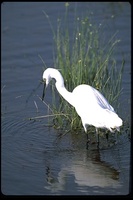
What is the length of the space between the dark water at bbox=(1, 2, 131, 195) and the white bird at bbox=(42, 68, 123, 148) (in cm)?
40

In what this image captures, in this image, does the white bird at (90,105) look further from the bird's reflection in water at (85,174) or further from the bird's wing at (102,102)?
the bird's reflection in water at (85,174)

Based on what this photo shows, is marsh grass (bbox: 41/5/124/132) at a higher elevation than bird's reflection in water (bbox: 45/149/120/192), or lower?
higher

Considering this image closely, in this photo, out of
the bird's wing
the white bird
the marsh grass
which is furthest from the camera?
the marsh grass

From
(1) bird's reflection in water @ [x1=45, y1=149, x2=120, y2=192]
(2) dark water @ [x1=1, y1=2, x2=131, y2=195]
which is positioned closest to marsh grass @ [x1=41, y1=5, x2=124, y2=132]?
(2) dark water @ [x1=1, y1=2, x2=131, y2=195]

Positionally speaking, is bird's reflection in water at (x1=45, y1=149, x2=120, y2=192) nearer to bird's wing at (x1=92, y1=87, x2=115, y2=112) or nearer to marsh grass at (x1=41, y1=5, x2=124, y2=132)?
bird's wing at (x1=92, y1=87, x2=115, y2=112)

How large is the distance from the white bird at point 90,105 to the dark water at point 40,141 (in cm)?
40

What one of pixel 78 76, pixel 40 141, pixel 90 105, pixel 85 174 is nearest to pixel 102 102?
pixel 90 105

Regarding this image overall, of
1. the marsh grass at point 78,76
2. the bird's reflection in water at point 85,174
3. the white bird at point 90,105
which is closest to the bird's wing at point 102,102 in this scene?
the white bird at point 90,105

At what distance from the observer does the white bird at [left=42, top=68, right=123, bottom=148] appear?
6.43m

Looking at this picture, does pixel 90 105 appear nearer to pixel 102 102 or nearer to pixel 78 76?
pixel 102 102

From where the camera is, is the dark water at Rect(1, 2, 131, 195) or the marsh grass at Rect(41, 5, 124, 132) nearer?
the dark water at Rect(1, 2, 131, 195)

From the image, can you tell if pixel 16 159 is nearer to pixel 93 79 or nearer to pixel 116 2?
pixel 93 79

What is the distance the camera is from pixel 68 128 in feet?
23.9
